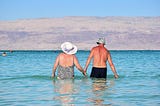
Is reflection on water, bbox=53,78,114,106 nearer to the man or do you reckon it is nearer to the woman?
the man

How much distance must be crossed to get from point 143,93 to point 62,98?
7.59 feet

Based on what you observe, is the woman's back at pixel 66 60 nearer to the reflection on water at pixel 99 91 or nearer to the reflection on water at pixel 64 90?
the reflection on water at pixel 64 90

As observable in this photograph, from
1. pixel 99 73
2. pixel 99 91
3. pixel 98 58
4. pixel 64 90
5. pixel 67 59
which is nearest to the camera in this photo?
pixel 99 91

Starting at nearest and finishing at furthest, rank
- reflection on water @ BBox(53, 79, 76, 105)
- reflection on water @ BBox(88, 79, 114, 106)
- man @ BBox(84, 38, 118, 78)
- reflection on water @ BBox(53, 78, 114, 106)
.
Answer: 1. reflection on water @ BBox(88, 79, 114, 106)
2. reflection on water @ BBox(53, 78, 114, 106)
3. reflection on water @ BBox(53, 79, 76, 105)
4. man @ BBox(84, 38, 118, 78)

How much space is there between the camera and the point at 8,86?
48.7 ft

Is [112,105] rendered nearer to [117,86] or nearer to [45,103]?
[45,103]

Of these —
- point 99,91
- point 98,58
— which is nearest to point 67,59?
point 98,58

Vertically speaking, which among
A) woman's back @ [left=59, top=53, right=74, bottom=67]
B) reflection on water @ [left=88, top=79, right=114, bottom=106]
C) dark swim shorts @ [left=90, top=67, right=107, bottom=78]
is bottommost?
reflection on water @ [left=88, top=79, right=114, bottom=106]

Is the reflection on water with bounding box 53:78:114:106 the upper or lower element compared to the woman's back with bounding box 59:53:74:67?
lower

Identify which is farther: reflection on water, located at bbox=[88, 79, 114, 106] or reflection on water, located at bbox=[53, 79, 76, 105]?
reflection on water, located at bbox=[53, 79, 76, 105]

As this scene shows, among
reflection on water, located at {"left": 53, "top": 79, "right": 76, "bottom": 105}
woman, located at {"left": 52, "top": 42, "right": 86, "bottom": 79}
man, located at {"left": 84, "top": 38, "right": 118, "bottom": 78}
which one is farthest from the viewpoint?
man, located at {"left": 84, "top": 38, "right": 118, "bottom": 78}

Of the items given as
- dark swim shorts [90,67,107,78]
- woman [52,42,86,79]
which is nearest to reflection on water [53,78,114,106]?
dark swim shorts [90,67,107,78]

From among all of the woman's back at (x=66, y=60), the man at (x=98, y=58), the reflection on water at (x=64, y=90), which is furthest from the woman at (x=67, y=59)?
the man at (x=98, y=58)

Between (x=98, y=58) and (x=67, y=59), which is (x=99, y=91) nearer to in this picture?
(x=67, y=59)
